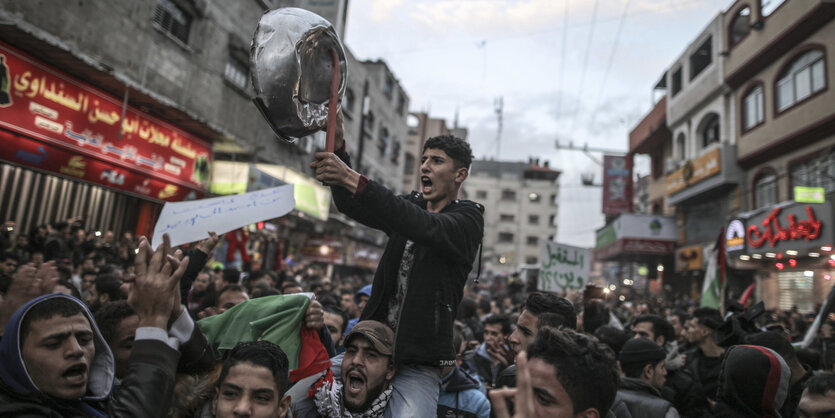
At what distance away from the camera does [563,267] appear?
380 inches

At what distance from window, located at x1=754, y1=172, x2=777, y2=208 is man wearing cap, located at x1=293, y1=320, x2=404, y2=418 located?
68.7 feet

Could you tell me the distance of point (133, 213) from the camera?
12.9 metres

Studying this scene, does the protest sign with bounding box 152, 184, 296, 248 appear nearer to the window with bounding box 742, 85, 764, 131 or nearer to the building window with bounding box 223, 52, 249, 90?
the building window with bounding box 223, 52, 249, 90

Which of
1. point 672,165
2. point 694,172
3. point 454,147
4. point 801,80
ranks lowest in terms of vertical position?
point 454,147

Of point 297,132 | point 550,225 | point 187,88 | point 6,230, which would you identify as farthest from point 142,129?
point 550,225

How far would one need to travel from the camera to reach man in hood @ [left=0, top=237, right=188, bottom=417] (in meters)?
1.75

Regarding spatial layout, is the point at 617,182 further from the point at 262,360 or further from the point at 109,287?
A: the point at 262,360

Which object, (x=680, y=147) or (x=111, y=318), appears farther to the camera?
(x=680, y=147)

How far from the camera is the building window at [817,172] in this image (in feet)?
52.6

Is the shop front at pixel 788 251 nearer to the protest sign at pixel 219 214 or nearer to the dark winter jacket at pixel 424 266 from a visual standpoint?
the dark winter jacket at pixel 424 266

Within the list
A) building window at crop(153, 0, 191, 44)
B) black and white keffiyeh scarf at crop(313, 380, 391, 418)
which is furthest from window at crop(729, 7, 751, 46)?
black and white keffiyeh scarf at crop(313, 380, 391, 418)

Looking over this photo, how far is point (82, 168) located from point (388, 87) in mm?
24916

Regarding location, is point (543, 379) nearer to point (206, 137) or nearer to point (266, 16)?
point (266, 16)

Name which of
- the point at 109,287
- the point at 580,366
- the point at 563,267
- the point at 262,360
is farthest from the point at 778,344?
the point at 109,287
